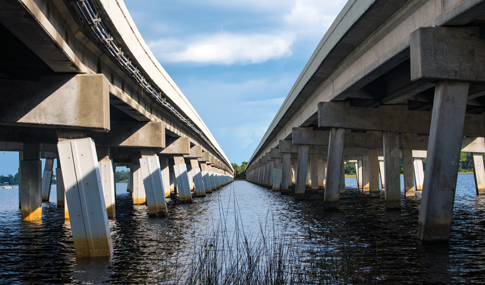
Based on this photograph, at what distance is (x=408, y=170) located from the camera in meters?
32.7

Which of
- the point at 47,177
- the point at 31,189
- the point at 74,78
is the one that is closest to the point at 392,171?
the point at 74,78

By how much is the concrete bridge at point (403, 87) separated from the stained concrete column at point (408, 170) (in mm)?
81

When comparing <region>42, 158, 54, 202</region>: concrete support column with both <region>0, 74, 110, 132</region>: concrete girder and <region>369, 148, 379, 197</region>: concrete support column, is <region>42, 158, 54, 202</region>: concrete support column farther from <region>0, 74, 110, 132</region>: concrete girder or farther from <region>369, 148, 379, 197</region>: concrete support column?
<region>0, 74, 110, 132</region>: concrete girder

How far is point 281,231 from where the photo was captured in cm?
1538

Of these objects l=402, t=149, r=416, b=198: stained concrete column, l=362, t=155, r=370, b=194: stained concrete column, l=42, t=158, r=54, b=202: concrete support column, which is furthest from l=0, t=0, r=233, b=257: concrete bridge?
l=362, t=155, r=370, b=194: stained concrete column

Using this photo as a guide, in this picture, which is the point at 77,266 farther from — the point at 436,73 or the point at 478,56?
the point at 478,56

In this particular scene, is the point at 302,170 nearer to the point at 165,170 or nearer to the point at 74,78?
the point at 165,170

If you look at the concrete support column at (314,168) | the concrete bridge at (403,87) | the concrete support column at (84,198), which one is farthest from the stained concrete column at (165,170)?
the concrete support column at (84,198)

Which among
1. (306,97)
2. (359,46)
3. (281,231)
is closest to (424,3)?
(359,46)

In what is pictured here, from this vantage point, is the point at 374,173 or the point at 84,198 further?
the point at 374,173

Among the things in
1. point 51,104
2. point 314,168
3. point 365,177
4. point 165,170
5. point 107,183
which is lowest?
point 365,177

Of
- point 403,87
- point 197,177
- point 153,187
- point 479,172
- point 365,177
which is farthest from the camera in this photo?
point 365,177

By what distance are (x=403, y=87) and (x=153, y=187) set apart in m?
13.6

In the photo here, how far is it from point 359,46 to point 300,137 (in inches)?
653
